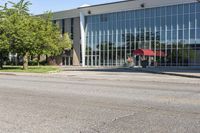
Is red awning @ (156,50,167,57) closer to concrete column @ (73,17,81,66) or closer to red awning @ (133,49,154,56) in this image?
red awning @ (133,49,154,56)

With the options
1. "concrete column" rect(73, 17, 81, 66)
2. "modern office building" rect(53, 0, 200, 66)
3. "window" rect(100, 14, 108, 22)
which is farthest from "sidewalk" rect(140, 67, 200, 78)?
"concrete column" rect(73, 17, 81, 66)

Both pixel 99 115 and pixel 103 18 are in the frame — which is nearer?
pixel 99 115

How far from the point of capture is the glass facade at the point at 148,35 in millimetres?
63125

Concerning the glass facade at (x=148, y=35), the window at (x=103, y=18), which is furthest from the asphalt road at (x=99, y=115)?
the window at (x=103, y=18)

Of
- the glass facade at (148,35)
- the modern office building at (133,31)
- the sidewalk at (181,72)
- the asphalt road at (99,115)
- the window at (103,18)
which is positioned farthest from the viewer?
the window at (103,18)

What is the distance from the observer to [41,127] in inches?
355

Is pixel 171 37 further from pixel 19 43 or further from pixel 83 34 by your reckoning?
pixel 19 43

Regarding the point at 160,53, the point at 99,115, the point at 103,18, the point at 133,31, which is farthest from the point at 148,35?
the point at 99,115

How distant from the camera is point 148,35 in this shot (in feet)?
224

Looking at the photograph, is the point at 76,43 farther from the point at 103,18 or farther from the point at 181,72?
the point at 181,72

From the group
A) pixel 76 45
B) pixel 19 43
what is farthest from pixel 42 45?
pixel 76 45

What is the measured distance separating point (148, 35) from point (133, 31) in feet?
10.9

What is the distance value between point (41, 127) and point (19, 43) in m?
43.0

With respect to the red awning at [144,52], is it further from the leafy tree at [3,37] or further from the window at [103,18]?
the leafy tree at [3,37]
